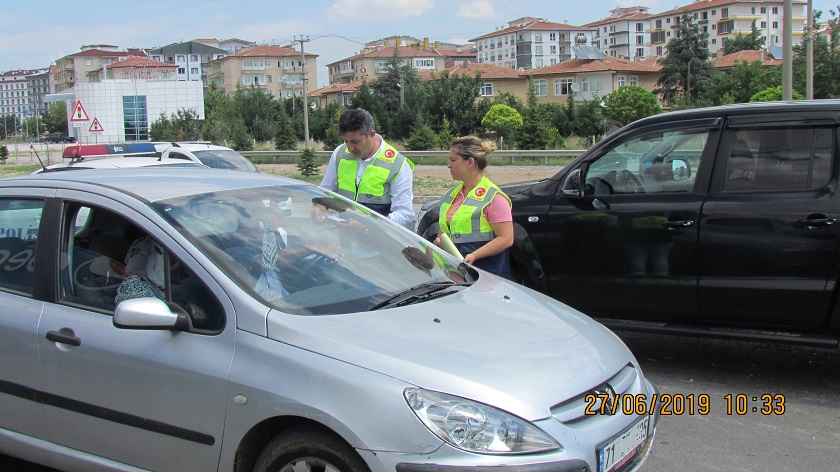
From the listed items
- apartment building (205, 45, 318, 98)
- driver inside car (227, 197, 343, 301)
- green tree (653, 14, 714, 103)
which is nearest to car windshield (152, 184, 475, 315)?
driver inside car (227, 197, 343, 301)

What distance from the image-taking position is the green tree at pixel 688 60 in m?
78.1

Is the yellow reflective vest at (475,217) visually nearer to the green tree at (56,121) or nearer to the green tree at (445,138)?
the green tree at (445,138)

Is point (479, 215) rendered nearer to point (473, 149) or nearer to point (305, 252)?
point (473, 149)

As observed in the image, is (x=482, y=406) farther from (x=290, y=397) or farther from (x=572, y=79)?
(x=572, y=79)

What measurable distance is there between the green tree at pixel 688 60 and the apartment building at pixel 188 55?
337ft

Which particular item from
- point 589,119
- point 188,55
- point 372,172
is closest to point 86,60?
point 188,55

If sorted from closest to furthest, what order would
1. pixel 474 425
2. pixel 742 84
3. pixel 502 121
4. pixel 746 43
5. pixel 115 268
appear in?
pixel 474 425
pixel 115 268
pixel 502 121
pixel 742 84
pixel 746 43

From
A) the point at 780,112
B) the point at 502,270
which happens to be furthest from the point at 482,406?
the point at 780,112

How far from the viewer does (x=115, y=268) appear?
12.1 ft

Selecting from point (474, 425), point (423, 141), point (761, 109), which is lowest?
point (474, 425)

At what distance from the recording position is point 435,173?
2984 cm

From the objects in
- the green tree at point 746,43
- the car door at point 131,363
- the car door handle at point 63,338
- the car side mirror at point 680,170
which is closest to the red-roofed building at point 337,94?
the green tree at point 746,43

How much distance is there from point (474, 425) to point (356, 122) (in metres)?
3.29

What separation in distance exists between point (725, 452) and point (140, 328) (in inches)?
121
